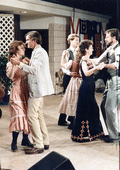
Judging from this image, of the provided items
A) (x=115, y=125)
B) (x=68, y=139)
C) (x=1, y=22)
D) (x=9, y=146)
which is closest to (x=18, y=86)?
(x=9, y=146)

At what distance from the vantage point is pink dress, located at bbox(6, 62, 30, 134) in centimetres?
338

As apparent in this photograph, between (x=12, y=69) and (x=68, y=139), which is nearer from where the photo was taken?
(x=12, y=69)

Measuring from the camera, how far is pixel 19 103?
3422mm

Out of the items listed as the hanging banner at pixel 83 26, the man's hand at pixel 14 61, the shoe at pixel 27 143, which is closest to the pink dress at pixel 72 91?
the shoe at pixel 27 143

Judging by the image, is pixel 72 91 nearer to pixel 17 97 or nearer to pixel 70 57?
pixel 70 57

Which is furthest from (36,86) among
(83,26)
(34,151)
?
(83,26)

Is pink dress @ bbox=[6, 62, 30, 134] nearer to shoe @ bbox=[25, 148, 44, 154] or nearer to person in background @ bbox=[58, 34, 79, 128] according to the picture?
shoe @ bbox=[25, 148, 44, 154]

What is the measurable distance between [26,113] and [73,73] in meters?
1.20

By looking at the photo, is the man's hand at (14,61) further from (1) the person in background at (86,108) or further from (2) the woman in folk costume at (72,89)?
(2) the woman in folk costume at (72,89)

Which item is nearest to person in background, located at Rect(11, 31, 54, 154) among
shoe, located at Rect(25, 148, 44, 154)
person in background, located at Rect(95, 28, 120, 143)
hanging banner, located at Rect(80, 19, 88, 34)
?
shoe, located at Rect(25, 148, 44, 154)

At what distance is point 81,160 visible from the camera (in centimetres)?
317

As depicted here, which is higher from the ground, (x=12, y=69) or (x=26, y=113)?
(x=12, y=69)

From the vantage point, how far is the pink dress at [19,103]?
133 inches

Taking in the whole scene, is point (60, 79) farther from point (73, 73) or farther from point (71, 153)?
point (71, 153)
